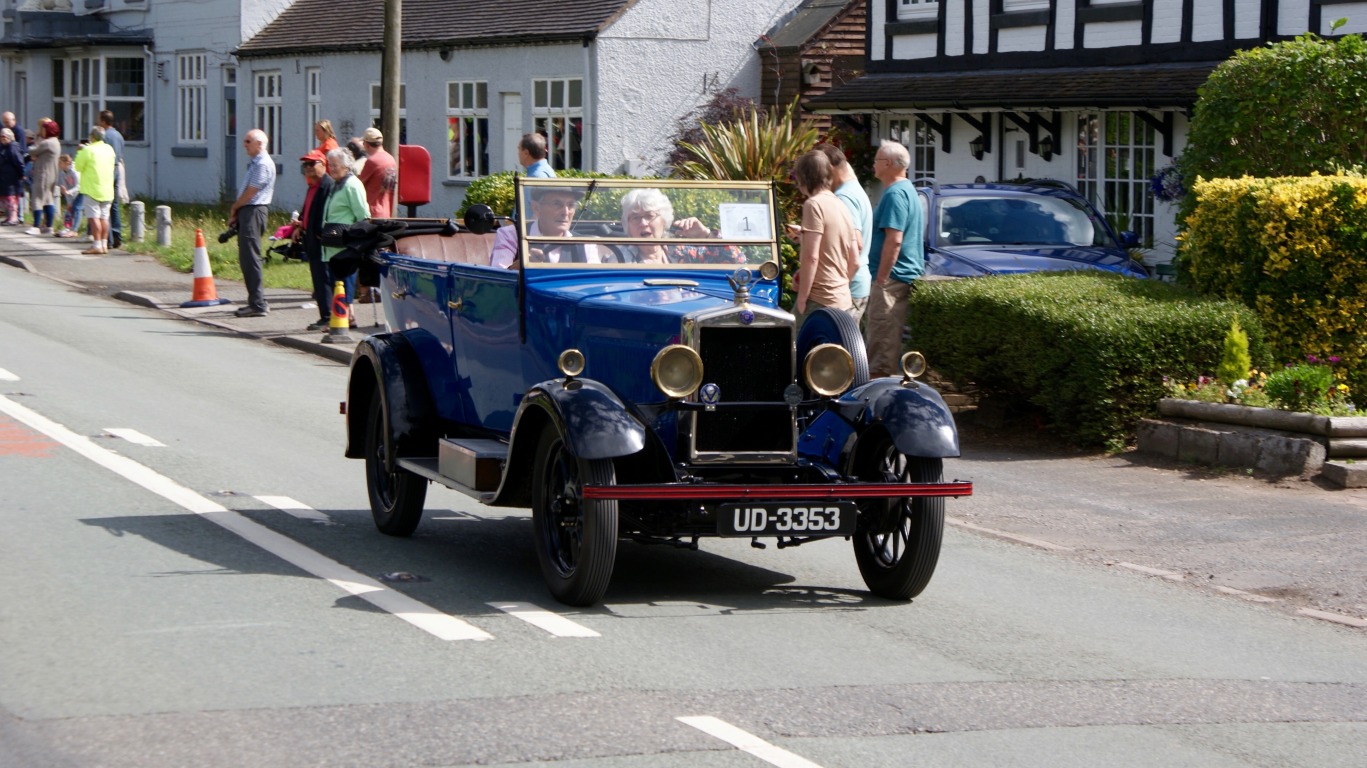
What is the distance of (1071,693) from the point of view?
6422 mm

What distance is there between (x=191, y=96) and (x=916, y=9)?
2121 cm

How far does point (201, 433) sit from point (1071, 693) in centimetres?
744

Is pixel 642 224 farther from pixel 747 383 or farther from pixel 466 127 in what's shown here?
pixel 466 127

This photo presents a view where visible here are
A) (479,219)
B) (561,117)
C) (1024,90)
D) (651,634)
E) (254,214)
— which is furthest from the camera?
(561,117)

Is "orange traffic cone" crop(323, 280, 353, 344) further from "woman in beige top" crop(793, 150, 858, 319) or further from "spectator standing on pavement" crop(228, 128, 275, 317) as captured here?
"woman in beige top" crop(793, 150, 858, 319)

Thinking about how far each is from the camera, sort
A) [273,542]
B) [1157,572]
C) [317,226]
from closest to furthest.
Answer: [273,542], [1157,572], [317,226]

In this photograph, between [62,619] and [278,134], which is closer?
[62,619]

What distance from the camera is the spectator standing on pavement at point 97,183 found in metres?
26.3

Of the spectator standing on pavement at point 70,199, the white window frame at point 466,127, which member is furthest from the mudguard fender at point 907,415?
the white window frame at point 466,127

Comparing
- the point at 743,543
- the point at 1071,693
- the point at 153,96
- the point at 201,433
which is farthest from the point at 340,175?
the point at 153,96

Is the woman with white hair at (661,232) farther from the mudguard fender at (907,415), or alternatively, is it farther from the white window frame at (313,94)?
the white window frame at (313,94)

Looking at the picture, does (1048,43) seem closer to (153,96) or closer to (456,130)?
(456,130)

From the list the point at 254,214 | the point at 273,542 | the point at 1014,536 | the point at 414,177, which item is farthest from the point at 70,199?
the point at 1014,536

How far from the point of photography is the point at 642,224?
28.0 ft
